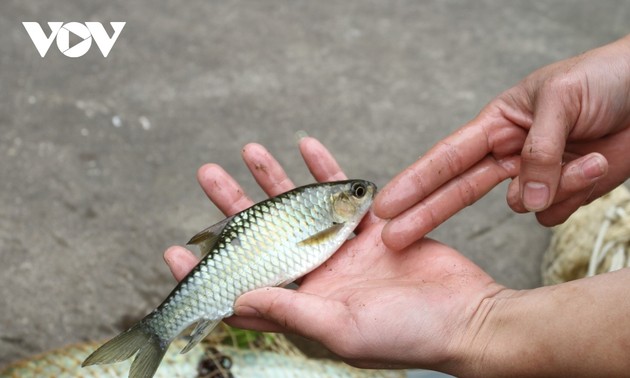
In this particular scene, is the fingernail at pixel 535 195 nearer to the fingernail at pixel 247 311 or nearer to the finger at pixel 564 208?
the finger at pixel 564 208

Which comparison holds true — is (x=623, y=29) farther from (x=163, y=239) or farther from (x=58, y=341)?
(x=58, y=341)

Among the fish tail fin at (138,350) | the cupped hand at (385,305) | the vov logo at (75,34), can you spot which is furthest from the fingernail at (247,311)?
the vov logo at (75,34)

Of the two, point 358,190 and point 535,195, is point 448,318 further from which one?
point 358,190

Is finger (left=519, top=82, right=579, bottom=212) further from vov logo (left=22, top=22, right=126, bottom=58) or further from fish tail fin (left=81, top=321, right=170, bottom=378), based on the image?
vov logo (left=22, top=22, right=126, bottom=58)

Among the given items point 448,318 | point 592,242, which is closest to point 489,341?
point 448,318

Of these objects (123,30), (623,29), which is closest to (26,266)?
(123,30)
